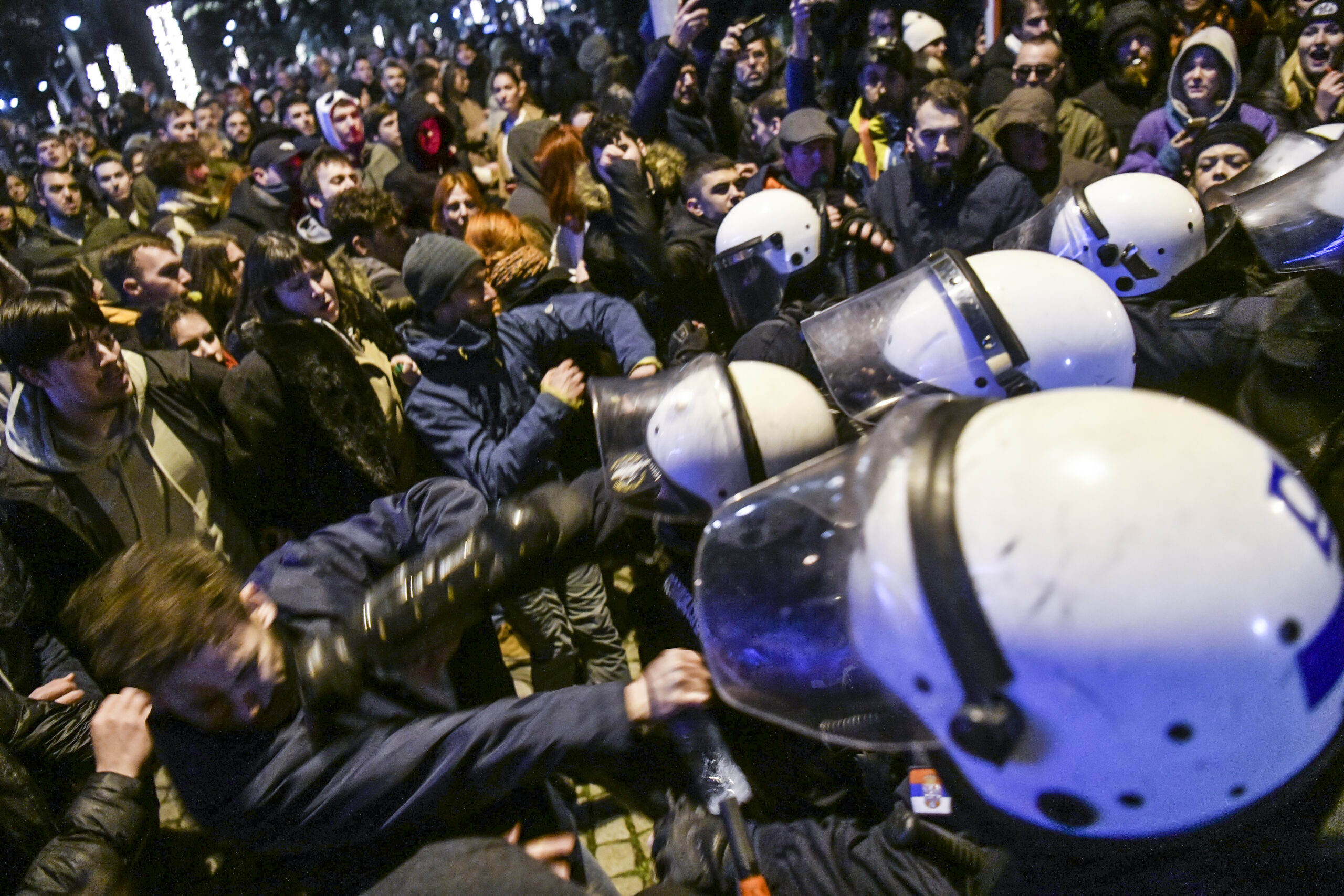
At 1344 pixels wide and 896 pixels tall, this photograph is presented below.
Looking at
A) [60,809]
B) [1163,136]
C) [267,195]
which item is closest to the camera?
[60,809]

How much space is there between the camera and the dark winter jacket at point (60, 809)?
1.87 m

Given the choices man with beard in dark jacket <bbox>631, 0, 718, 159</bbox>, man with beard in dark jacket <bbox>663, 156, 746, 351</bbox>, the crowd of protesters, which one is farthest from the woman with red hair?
man with beard in dark jacket <bbox>663, 156, 746, 351</bbox>

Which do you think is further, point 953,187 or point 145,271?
point 145,271

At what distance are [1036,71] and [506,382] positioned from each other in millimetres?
4008

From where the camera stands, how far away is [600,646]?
334 cm

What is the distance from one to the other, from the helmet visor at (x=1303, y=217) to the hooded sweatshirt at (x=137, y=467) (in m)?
3.38

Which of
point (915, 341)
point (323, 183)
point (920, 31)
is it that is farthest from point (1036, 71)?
point (323, 183)

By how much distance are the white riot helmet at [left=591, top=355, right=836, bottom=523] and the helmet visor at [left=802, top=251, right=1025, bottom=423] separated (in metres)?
0.12

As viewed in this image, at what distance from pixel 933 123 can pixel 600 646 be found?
277 cm

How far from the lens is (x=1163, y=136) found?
15.0ft

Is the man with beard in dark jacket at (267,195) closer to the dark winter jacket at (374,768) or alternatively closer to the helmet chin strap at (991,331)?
the dark winter jacket at (374,768)

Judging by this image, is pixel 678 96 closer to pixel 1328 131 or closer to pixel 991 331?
pixel 1328 131

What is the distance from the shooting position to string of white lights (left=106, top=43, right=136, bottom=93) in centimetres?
2422

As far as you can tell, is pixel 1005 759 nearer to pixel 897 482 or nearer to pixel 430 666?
pixel 897 482
